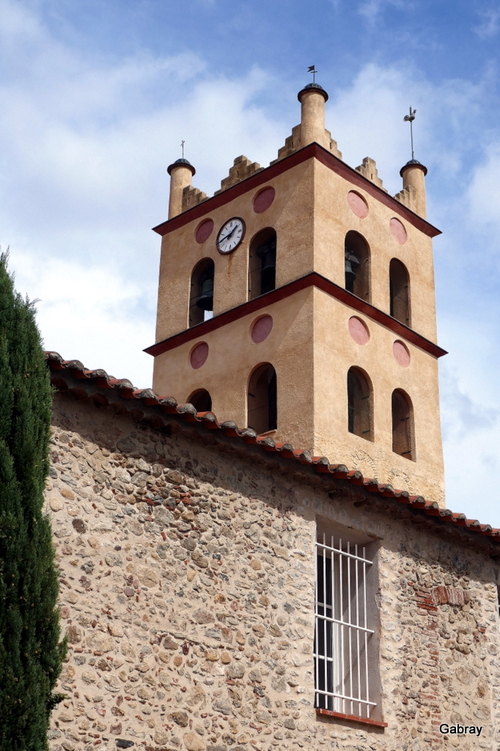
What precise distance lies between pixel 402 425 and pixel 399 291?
285 cm

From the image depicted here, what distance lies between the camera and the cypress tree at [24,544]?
26.4 ft

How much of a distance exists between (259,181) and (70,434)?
10.7m

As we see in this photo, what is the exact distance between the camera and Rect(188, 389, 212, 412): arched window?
19094mm

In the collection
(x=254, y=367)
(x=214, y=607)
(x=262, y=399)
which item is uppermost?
(x=254, y=367)

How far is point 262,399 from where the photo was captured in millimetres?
18484

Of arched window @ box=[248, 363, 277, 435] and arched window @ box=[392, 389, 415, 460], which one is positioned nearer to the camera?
arched window @ box=[248, 363, 277, 435]

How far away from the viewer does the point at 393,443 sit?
19047mm

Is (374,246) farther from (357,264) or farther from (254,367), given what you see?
(254,367)

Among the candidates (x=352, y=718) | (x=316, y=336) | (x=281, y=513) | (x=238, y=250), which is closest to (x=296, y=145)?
(x=238, y=250)

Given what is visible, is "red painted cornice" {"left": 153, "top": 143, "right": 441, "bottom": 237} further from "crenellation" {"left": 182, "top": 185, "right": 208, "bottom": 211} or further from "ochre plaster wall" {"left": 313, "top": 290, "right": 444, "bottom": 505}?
"ochre plaster wall" {"left": 313, "top": 290, "right": 444, "bottom": 505}

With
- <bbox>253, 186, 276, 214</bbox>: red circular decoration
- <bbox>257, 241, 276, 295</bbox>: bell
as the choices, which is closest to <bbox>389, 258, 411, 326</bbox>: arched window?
<bbox>257, 241, 276, 295</bbox>: bell

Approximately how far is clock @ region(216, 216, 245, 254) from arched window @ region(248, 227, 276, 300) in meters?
0.37

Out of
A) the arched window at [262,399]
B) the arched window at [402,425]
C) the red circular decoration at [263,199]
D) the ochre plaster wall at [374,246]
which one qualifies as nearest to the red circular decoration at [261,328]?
the arched window at [262,399]

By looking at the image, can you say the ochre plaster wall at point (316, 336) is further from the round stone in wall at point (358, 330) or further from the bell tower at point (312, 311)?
the round stone in wall at point (358, 330)
